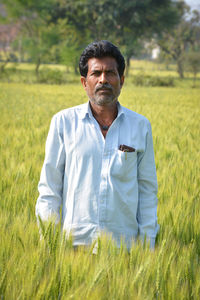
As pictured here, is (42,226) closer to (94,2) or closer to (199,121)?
(199,121)

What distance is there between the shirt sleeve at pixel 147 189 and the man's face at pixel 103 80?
11.1 inches

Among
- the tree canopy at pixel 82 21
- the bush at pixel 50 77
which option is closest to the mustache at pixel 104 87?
the bush at pixel 50 77

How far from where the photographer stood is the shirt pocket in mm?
1558

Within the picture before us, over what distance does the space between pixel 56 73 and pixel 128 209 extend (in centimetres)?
2066

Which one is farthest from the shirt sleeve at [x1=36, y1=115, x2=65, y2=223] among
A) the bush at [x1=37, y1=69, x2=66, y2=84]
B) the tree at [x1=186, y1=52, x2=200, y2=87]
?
the tree at [x1=186, y1=52, x2=200, y2=87]

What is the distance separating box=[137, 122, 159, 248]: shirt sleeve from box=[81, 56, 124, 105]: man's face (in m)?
0.28

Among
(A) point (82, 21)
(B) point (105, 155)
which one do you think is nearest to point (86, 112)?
(B) point (105, 155)

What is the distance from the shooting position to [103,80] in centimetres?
154

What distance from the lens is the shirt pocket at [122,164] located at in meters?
1.56

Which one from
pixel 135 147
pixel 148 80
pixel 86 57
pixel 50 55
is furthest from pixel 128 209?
pixel 50 55

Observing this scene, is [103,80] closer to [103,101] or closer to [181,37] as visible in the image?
[103,101]

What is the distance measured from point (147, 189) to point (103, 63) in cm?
70

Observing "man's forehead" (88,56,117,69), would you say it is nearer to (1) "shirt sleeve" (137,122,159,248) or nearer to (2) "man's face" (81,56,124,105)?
(2) "man's face" (81,56,124,105)

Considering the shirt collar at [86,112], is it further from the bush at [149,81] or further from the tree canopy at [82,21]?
the tree canopy at [82,21]
